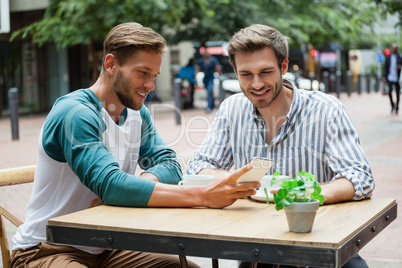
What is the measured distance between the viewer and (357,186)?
2881mm

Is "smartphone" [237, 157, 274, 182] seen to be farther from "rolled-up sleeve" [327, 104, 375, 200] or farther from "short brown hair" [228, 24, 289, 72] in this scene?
"short brown hair" [228, 24, 289, 72]

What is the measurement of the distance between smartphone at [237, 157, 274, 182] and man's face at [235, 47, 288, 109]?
2.14 ft

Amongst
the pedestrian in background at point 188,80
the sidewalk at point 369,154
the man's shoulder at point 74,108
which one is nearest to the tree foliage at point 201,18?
the pedestrian in background at point 188,80

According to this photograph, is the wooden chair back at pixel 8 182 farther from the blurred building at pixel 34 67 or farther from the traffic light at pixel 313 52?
the traffic light at pixel 313 52

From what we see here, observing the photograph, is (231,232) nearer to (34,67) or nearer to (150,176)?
(150,176)

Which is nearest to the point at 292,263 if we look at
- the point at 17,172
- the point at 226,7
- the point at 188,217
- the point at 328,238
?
the point at 328,238

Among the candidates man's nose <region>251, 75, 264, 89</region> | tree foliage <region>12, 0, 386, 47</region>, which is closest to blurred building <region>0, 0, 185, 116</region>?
tree foliage <region>12, 0, 386, 47</region>

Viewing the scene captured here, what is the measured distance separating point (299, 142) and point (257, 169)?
727mm

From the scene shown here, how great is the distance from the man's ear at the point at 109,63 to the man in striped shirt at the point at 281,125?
0.57 m

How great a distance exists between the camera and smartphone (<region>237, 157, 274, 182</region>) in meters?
2.52

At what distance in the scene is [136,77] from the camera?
119 inches

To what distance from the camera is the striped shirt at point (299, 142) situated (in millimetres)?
3070

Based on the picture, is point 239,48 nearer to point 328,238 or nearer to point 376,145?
point 328,238

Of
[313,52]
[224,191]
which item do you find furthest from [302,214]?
[313,52]
